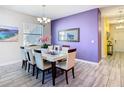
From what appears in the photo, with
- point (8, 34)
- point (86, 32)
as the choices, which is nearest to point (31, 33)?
point (8, 34)

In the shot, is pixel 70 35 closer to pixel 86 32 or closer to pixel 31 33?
pixel 86 32

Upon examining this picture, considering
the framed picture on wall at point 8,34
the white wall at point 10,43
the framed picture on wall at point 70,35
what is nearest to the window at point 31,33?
the white wall at point 10,43

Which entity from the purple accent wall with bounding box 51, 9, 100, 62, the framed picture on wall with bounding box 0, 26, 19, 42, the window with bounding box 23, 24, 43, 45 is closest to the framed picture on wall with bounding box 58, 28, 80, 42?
the purple accent wall with bounding box 51, 9, 100, 62

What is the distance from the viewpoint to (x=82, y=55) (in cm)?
527

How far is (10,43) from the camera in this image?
4.95 m

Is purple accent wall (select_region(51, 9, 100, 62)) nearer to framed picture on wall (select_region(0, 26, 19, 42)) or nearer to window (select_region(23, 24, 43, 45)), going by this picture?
window (select_region(23, 24, 43, 45))

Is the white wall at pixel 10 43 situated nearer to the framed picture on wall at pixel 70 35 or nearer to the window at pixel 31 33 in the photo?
the window at pixel 31 33

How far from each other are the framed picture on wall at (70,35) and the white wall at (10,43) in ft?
7.74

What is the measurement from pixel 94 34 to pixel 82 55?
1.26 meters

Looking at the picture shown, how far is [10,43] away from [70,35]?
3216mm

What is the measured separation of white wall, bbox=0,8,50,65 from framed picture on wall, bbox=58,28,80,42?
7.74ft
